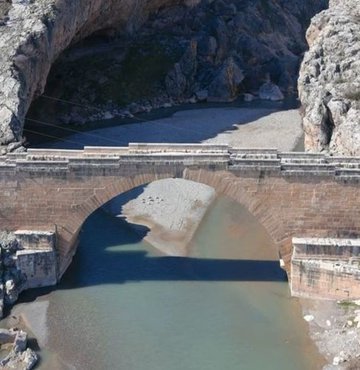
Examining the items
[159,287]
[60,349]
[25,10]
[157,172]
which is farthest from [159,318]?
[25,10]

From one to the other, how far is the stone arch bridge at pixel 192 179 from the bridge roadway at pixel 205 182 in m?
0.04

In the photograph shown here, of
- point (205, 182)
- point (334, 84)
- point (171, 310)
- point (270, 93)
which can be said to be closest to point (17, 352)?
point (171, 310)

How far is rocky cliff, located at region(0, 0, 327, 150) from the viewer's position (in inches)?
1886

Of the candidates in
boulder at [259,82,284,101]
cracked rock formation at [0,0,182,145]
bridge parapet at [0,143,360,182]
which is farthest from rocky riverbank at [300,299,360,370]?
boulder at [259,82,284,101]

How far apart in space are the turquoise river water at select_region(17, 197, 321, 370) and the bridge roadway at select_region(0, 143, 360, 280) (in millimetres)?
2467

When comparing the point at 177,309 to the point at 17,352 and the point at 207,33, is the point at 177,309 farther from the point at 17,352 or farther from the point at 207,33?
the point at 207,33

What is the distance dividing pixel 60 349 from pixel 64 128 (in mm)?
30893

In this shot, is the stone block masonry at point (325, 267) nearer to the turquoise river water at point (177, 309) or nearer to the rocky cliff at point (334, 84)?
the turquoise river water at point (177, 309)

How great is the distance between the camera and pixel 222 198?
138ft

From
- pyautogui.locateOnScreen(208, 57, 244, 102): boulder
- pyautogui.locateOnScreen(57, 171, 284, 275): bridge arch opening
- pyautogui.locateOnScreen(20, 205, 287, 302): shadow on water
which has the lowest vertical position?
pyautogui.locateOnScreen(20, 205, 287, 302): shadow on water

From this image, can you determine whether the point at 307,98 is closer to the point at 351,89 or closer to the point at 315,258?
the point at 351,89

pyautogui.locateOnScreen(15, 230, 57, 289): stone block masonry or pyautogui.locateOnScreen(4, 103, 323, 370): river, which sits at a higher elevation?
pyautogui.locateOnScreen(15, 230, 57, 289): stone block masonry

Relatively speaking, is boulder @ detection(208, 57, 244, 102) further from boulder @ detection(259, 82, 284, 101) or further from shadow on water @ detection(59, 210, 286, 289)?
shadow on water @ detection(59, 210, 286, 289)

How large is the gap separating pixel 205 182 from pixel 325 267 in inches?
→ 258
